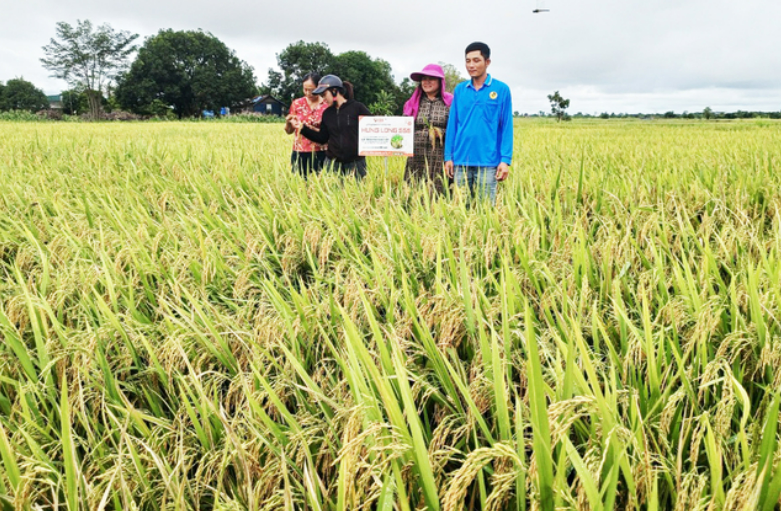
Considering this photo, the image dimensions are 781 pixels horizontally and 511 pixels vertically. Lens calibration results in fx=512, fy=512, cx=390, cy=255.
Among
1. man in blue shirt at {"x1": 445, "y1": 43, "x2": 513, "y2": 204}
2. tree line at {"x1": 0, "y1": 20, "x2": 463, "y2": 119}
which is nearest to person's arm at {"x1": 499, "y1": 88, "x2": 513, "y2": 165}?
man in blue shirt at {"x1": 445, "y1": 43, "x2": 513, "y2": 204}

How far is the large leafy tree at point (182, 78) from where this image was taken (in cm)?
5450

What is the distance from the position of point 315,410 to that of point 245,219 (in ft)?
5.57

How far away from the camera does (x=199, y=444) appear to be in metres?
1.17

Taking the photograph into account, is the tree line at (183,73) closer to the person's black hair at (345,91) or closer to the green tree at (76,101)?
the green tree at (76,101)

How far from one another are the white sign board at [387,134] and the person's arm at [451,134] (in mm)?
477

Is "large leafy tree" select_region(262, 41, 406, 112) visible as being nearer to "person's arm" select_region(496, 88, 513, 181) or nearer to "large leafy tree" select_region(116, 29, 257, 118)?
"large leafy tree" select_region(116, 29, 257, 118)

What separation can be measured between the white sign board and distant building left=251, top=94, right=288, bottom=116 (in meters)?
63.1

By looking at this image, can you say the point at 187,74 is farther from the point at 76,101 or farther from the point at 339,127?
the point at 339,127

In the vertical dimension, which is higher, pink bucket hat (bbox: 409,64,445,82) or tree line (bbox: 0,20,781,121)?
tree line (bbox: 0,20,781,121)

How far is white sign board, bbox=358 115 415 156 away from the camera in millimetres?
4293

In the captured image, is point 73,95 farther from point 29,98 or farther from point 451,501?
point 451,501

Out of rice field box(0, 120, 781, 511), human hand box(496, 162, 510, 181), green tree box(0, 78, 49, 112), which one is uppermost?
green tree box(0, 78, 49, 112)

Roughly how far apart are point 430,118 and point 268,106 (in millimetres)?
66187

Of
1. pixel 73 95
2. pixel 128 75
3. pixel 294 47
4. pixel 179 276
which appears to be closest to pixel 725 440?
pixel 179 276
